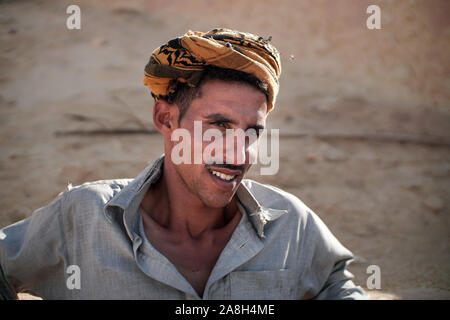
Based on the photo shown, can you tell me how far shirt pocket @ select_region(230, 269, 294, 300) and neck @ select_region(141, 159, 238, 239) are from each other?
0.32 meters

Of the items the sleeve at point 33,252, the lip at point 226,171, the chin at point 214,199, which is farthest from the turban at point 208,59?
the sleeve at point 33,252

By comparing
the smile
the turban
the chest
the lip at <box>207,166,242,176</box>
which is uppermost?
the turban

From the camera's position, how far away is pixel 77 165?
4.99 m

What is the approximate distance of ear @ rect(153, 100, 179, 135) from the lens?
2.30 meters

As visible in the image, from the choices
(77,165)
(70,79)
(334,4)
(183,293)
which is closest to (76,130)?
(77,165)

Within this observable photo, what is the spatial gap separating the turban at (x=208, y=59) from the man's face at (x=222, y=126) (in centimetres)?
8

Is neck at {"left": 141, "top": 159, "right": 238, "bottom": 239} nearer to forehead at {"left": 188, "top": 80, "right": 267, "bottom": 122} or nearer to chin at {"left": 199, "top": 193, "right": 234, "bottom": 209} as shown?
chin at {"left": 199, "top": 193, "right": 234, "bottom": 209}

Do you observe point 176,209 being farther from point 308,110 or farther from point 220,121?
point 308,110

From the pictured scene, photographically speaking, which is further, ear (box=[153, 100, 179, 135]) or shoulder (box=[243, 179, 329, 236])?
shoulder (box=[243, 179, 329, 236])

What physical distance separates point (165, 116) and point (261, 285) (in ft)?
3.01

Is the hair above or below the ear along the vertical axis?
above

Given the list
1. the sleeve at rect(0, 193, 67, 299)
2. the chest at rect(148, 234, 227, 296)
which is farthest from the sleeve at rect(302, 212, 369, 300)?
the sleeve at rect(0, 193, 67, 299)
